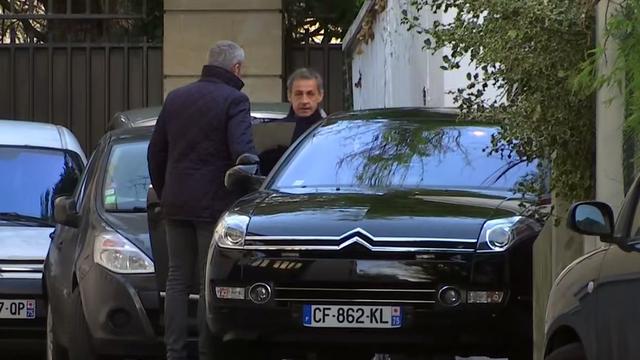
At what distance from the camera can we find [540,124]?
23.2 ft

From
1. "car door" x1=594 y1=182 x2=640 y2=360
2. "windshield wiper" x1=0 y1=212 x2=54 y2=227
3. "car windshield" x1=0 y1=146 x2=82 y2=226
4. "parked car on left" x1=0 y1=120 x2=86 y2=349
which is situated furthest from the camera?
"car windshield" x1=0 y1=146 x2=82 y2=226

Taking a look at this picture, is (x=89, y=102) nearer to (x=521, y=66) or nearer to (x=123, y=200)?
(x=123, y=200)

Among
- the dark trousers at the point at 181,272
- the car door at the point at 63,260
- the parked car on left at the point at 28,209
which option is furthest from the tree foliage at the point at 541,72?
the parked car on left at the point at 28,209

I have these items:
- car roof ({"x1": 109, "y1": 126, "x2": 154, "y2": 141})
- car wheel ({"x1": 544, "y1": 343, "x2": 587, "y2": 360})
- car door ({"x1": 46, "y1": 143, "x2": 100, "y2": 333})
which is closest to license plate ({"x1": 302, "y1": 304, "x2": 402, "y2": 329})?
car wheel ({"x1": 544, "y1": 343, "x2": 587, "y2": 360})

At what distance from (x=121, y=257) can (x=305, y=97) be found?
1.94 meters

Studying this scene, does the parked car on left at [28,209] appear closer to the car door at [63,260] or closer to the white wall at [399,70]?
the car door at [63,260]

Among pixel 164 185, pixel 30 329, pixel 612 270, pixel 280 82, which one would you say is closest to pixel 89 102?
pixel 280 82

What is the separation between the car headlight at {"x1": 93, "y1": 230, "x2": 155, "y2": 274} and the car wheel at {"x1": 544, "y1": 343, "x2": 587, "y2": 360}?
129 inches

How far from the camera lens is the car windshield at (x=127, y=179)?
30.0 feet

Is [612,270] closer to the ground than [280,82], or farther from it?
closer to the ground

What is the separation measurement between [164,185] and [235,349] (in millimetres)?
1310

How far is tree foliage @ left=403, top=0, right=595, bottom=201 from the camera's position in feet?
22.6

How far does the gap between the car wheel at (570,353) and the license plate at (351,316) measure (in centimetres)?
135

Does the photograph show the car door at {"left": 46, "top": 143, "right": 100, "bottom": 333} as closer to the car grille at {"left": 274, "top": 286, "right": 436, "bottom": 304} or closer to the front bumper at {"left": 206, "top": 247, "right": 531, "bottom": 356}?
the front bumper at {"left": 206, "top": 247, "right": 531, "bottom": 356}
